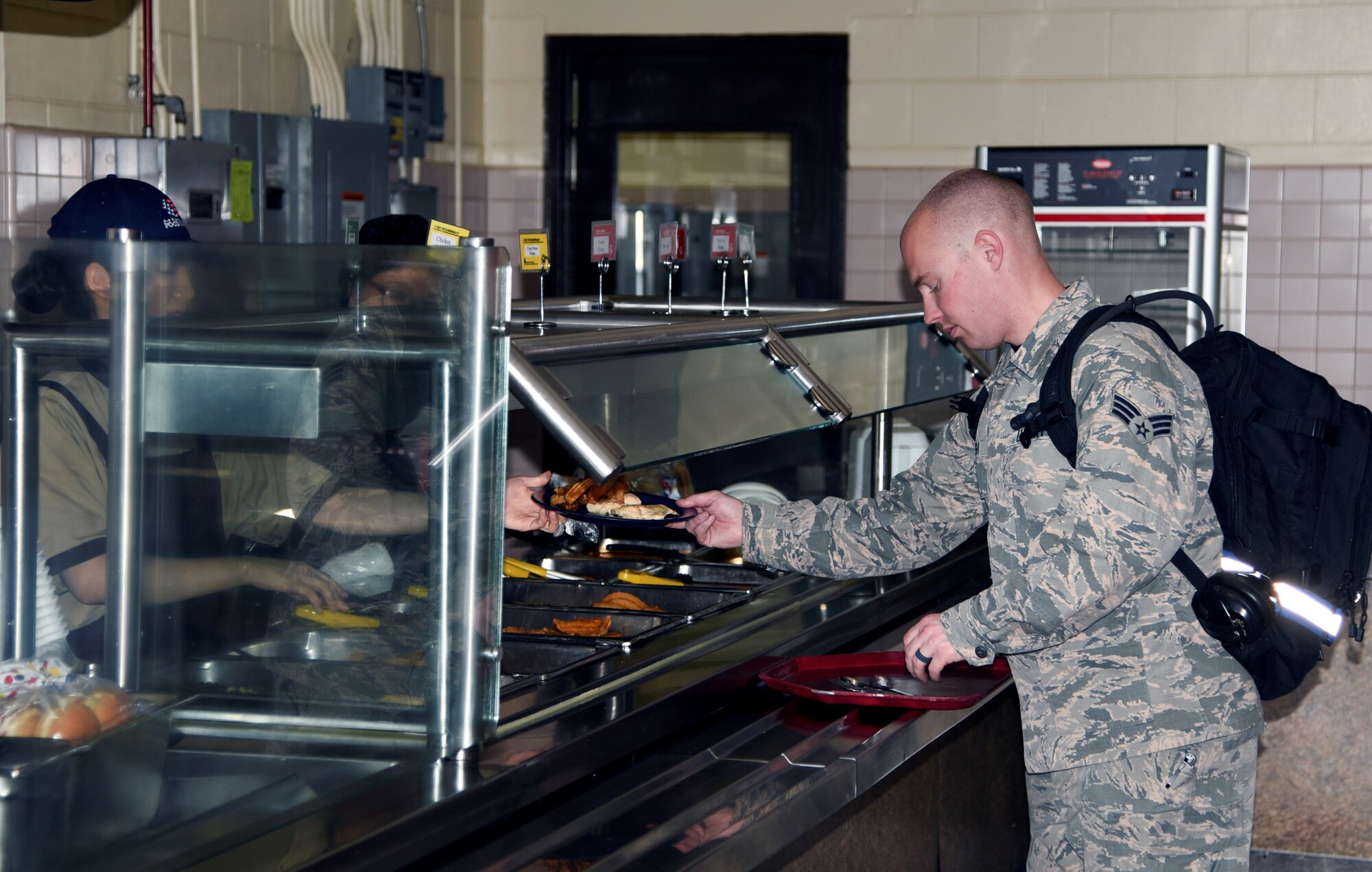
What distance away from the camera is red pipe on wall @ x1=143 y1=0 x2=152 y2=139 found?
3.89 meters

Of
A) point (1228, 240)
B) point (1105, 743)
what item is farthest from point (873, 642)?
point (1228, 240)

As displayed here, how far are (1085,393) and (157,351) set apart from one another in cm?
122

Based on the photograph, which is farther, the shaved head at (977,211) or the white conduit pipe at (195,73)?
the white conduit pipe at (195,73)

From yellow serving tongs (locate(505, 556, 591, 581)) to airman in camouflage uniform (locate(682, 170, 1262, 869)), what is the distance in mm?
767

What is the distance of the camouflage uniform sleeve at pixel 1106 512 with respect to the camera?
1.87 metres

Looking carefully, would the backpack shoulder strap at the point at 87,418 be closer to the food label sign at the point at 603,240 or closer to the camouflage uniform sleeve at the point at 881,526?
the food label sign at the point at 603,240

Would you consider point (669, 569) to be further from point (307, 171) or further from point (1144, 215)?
point (1144, 215)

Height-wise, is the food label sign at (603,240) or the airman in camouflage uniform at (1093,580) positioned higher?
the food label sign at (603,240)

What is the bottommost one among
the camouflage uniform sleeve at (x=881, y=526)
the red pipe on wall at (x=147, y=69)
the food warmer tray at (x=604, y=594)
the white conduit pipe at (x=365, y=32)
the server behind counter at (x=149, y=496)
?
the food warmer tray at (x=604, y=594)

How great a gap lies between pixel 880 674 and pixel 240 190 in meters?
2.69

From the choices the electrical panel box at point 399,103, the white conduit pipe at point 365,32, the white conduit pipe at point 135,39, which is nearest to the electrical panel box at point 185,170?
the white conduit pipe at point 135,39

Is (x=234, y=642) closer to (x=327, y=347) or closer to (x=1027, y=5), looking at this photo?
(x=327, y=347)

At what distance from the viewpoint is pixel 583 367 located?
193 centimetres

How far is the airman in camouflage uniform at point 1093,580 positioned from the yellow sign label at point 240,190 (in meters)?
2.61
